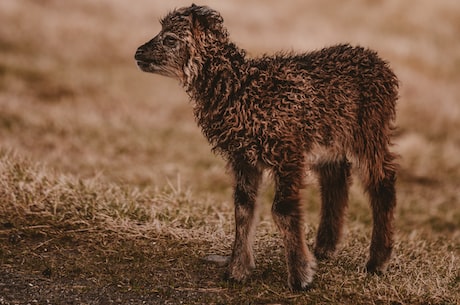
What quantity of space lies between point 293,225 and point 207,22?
6.11ft

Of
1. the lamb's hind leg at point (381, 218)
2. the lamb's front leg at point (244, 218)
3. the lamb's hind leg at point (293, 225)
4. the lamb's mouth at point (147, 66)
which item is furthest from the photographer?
the lamb's hind leg at point (381, 218)

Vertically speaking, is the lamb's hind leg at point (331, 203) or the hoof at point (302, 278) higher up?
the lamb's hind leg at point (331, 203)

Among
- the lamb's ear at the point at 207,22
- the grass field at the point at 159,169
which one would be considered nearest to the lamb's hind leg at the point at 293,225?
the grass field at the point at 159,169

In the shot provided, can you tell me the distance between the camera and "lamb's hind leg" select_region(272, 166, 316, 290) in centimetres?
559

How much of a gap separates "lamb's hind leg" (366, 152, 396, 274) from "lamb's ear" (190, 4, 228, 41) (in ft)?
6.33

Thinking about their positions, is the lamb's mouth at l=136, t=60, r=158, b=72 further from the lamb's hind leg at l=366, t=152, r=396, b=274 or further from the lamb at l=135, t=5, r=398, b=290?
the lamb's hind leg at l=366, t=152, r=396, b=274

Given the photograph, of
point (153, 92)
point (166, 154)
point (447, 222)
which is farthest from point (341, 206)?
point (153, 92)

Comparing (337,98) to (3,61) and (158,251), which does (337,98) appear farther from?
(3,61)

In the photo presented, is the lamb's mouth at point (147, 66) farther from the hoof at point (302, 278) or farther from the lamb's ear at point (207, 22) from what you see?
the hoof at point (302, 278)

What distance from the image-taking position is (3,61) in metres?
15.8

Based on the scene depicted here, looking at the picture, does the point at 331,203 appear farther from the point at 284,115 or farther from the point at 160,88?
the point at 160,88

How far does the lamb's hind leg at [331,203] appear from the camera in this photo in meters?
6.54

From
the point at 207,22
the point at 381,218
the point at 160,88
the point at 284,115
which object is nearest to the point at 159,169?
the point at 160,88

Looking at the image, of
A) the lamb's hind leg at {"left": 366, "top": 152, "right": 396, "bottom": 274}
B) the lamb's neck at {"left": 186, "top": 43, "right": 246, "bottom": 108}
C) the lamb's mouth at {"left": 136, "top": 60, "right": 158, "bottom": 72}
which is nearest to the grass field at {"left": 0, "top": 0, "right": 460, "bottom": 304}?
the lamb's hind leg at {"left": 366, "top": 152, "right": 396, "bottom": 274}
